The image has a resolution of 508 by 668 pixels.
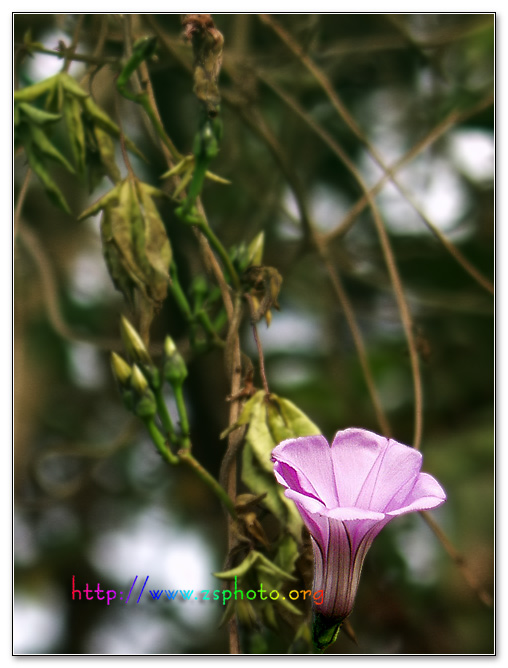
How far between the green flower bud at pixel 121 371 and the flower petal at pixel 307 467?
0.50ft

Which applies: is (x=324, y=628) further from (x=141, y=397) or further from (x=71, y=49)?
(x=71, y=49)

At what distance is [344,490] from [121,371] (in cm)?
19

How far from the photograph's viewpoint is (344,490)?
1.93 ft

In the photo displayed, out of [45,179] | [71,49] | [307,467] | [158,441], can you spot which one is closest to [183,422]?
[158,441]

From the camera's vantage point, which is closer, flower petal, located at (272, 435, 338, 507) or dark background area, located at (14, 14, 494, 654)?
flower petal, located at (272, 435, 338, 507)

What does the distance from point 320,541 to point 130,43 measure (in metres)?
0.47

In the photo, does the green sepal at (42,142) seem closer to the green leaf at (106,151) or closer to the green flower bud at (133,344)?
the green leaf at (106,151)

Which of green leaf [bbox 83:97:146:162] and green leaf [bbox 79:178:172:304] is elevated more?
green leaf [bbox 83:97:146:162]

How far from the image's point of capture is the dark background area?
833mm

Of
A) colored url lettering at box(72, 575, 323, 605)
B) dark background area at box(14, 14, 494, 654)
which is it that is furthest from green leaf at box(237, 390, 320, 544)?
dark background area at box(14, 14, 494, 654)

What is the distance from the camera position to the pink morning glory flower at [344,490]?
1.84 feet

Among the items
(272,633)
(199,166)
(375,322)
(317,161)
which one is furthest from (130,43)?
(272,633)

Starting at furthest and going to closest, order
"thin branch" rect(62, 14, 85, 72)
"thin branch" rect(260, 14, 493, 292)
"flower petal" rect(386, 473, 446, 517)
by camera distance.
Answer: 1. "thin branch" rect(260, 14, 493, 292)
2. "thin branch" rect(62, 14, 85, 72)
3. "flower petal" rect(386, 473, 446, 517)

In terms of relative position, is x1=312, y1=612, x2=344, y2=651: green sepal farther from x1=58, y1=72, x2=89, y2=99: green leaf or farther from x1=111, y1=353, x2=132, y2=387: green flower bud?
x1=58, y1=72, x2=89, y2=99: green leaf
